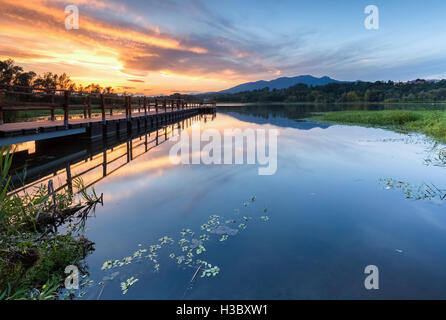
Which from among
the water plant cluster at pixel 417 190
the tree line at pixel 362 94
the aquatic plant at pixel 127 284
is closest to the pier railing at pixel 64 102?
the aquatic plant at pixel 127 284

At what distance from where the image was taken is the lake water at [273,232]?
3.34 metres

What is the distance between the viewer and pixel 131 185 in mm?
7617

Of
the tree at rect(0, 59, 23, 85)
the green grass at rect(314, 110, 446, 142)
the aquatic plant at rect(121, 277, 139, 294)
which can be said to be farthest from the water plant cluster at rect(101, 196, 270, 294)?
the tree at rect(0, 59, 23, 85)

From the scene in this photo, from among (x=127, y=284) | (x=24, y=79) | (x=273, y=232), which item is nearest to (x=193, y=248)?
(x=127, y=284)

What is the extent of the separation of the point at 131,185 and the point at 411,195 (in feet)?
24.3

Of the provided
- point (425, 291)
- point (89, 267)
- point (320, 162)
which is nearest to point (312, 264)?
point (425, 291)

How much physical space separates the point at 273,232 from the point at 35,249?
11.9 ft

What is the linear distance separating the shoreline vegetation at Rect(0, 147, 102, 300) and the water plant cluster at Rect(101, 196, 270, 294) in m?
0.56

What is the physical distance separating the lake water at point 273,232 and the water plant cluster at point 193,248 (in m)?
0.02

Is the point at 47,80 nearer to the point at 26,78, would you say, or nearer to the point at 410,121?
the point at 26,78

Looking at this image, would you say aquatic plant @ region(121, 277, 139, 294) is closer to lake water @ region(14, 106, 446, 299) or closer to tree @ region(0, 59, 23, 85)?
lake water @ region(14, 106, 446, 299)

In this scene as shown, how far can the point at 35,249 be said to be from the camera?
3412 millimetres

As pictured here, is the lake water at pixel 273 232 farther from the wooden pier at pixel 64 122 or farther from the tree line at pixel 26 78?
the tree line at pixel 26 78

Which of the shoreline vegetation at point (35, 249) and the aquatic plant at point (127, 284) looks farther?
the aquatic plant at point (127, 284)
